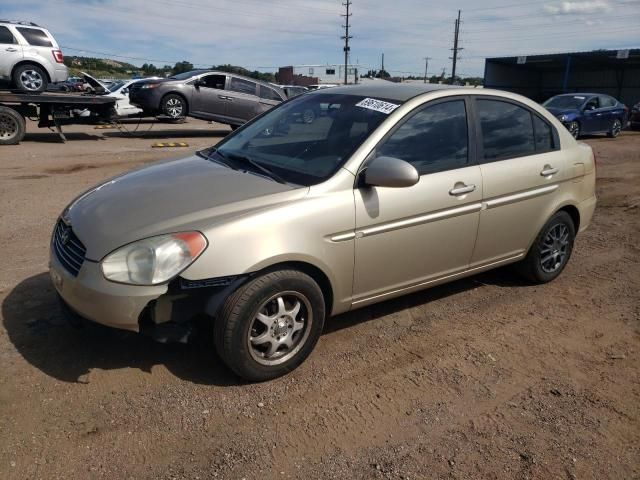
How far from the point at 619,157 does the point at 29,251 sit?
44.3ft

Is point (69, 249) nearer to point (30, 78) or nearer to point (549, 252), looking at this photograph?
point (549, 252)

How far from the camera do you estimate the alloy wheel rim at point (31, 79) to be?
12852 millimetres

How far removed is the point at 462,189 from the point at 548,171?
109 centimetres

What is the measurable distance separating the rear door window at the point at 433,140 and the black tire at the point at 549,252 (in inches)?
48.8

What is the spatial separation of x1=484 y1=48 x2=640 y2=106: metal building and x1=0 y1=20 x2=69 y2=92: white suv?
2642 cm

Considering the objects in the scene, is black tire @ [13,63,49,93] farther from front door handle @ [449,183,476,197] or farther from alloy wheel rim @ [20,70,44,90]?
front door handle @ [449,183,476,197]

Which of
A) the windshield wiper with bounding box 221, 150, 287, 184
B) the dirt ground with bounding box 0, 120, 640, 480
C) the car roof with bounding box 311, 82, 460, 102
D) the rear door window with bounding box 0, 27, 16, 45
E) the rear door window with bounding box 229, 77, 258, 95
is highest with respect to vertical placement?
the rear door window with bounding box 0, 27, 16, 45

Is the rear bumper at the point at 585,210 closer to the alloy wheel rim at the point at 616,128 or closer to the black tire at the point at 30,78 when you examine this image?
the black tire at the point at 30,78

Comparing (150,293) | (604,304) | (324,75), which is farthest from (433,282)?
(324,75)

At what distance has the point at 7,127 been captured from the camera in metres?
12.2

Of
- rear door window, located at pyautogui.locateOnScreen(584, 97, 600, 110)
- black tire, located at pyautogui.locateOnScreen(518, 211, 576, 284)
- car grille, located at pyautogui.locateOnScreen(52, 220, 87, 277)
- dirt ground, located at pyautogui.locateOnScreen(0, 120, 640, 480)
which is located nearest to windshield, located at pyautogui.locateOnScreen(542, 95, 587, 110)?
rear door window, located at pyautogui.locateOnScreen(584, 97, 600, 110)

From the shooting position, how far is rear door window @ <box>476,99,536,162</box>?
3.99 meters

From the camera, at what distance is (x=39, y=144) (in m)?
12.9

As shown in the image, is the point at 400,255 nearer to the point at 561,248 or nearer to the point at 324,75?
the point at 561,248
